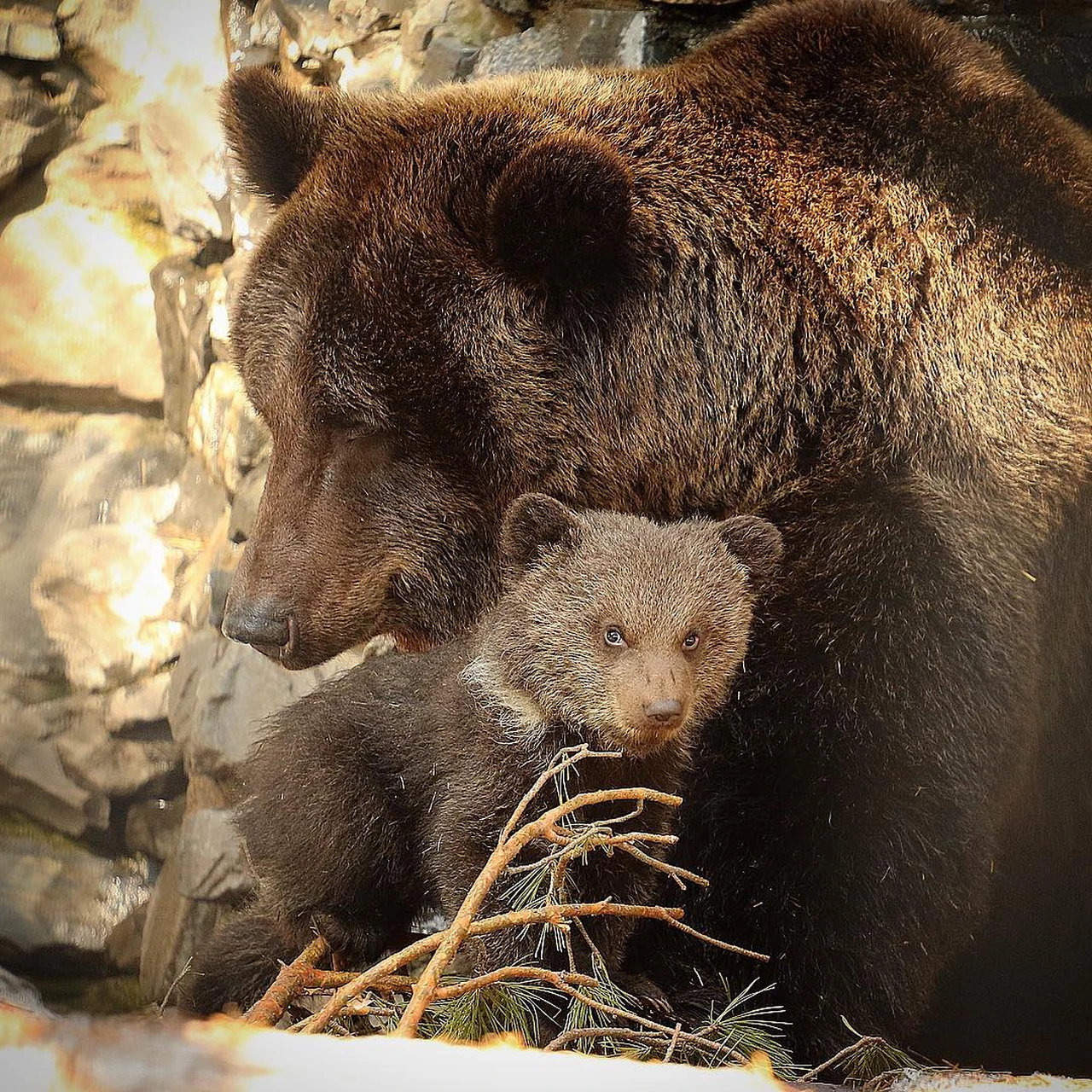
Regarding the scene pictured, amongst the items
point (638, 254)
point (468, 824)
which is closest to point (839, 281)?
point (638, 254)

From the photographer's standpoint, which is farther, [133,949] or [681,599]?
[133,949]

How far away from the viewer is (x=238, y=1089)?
142cm

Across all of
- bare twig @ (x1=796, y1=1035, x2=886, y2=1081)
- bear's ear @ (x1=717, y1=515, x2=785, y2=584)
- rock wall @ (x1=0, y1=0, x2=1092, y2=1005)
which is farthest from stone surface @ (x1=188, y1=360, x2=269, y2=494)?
bare twig @ (x1=796, y1=1035, x2=886, y2=1081)

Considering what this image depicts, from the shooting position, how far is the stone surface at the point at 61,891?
1.92 meters

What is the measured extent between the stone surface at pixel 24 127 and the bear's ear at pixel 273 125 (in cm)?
30

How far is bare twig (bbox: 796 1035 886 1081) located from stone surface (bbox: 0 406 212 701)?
3.81 ft

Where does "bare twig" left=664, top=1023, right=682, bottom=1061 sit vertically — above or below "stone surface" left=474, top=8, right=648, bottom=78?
below

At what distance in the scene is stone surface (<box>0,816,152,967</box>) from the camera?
1.92 meters

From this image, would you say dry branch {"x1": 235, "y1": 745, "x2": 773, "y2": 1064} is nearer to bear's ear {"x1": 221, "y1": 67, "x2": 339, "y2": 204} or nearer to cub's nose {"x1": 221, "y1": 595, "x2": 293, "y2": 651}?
cub's nose {"x1": 221, "y1": 595, "x2": 293, "y2": 651}

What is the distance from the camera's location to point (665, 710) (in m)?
1.39

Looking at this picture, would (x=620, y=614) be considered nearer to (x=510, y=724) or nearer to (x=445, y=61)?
(x=510, y=724)

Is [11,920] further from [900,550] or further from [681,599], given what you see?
[900,550]

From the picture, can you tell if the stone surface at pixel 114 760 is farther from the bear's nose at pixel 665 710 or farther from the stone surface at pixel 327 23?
the stone surface at pixel 327 23

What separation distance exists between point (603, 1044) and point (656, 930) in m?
0.18
